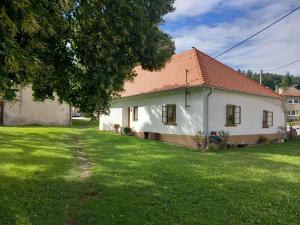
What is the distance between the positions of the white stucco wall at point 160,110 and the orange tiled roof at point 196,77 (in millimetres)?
542

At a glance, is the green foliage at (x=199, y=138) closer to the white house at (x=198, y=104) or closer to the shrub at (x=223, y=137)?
the white house at (x=198, y=104)

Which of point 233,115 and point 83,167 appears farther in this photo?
point 233,115

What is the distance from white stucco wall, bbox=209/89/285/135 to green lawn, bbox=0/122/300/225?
6044 millimetres

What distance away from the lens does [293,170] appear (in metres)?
12.3

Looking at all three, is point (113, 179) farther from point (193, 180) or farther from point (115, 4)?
point (115, 4)

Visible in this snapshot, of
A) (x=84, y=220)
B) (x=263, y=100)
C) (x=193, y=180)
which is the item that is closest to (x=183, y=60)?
(x=263, y=100)

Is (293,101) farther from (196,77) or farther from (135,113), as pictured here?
(196,77)

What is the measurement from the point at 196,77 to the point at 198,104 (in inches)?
68.3

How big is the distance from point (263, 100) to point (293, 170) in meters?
13.1


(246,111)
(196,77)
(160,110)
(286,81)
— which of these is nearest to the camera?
(196,77)

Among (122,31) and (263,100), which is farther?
(263,100)

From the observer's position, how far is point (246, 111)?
896 inches

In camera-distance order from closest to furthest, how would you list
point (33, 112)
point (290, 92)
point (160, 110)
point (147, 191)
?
point (147, 191) → point (160, 110) → point (33, 112) → point (290, 92)

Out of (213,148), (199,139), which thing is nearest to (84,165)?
(213,148)
